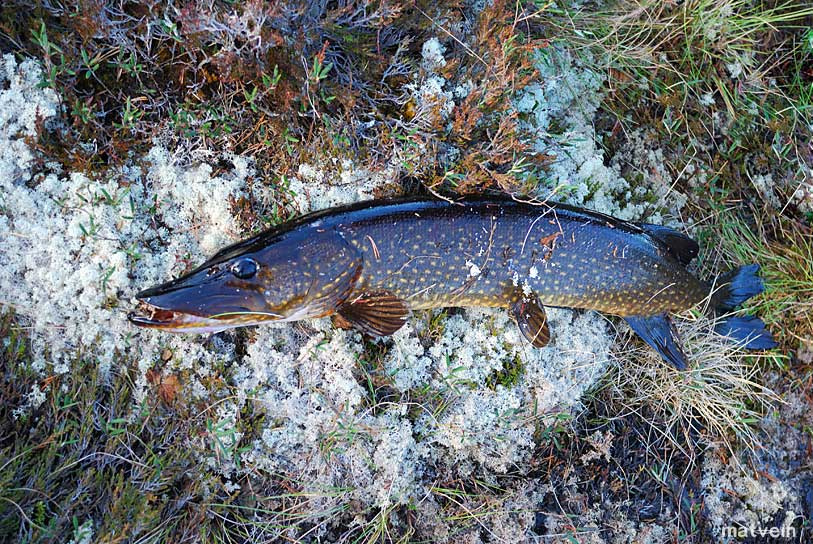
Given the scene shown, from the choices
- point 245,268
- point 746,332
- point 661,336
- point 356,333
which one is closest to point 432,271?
point 356,333

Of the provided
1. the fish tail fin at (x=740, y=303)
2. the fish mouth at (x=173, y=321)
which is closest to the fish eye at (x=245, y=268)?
the fish mouth at (x=173, y=321)

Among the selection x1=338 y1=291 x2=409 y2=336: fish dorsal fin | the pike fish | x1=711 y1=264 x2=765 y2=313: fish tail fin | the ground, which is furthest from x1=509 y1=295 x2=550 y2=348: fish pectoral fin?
x1=711 y1=264 x2=765 y2=313: fish tail fin

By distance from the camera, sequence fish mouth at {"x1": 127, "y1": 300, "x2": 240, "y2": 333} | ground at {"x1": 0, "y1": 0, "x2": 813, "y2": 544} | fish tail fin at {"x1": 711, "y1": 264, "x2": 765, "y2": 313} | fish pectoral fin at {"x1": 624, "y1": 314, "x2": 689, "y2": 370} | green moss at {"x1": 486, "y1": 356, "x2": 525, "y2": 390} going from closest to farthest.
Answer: fish mouth at {"x1": 127, "y1": 300, "x2": 240, "y2": 333} < ground at {"x1": 0, "y1": 0, "x2": 813, "y2": 544} < green moss at {"x1": 486, "y1": 356, "x2": 525, "y2": 390} < fish pectoral fin at {"x1": 624, "y1": 314, "x2": 689, "y2": 370} < fish tail fin at {"x1": 711, "y1": 264, "x2": 765, "y2": 313}

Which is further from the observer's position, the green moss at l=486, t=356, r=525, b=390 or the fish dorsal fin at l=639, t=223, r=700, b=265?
the fish dorsal fin at l=639, t=223, r=700, b=265

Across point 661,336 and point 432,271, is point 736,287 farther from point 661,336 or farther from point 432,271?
point 432,271

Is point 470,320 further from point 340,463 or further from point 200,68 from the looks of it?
point 200,68

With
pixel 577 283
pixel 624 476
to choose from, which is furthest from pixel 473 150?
pixel 624 476

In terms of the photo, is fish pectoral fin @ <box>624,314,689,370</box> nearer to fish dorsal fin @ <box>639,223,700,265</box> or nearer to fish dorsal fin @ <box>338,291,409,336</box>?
fish dorsal fin @ <box>639,223,700,265</box>

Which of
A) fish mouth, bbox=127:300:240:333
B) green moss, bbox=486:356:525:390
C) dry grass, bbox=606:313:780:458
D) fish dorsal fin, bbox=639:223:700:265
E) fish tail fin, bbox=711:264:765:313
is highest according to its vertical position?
fish dorsal fin, bbox=639:223:700:265
